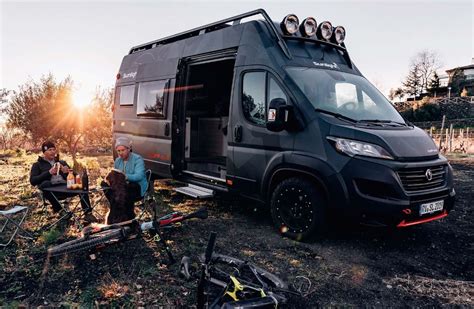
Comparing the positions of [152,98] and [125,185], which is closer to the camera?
[125,185]

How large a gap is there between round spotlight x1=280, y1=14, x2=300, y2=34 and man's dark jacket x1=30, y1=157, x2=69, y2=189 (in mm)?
4014

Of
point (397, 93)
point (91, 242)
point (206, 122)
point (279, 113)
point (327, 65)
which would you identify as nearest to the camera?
point (91, 242)

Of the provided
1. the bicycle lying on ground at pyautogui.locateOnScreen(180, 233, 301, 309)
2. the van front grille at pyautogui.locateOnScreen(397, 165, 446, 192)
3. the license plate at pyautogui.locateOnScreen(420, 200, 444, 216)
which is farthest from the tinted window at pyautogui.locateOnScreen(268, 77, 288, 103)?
the bicycle lying on ground at pyautogui.locateOnScreen(180, 233, 301, 309)

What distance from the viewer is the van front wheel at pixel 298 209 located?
416 cm

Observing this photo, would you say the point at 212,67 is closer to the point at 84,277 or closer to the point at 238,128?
the point at 238,128

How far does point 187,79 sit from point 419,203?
434cm

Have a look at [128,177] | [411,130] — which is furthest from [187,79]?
[411,130]

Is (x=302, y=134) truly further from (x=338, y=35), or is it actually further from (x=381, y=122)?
(x=338, y=35)

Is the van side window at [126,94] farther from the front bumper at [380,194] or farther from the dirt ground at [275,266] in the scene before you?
the front bumper at [380,194]

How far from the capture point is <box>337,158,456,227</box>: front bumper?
3748mm

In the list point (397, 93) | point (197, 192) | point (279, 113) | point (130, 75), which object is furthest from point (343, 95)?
point (397, 93)

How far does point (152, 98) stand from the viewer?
6.86m

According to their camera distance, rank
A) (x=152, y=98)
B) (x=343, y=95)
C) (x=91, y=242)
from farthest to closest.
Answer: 1. (x=152, y=98)
2. (x=343, y=95)
3. (x=91, y=242)

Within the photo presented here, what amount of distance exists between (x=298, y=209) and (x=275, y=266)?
0.89 m
